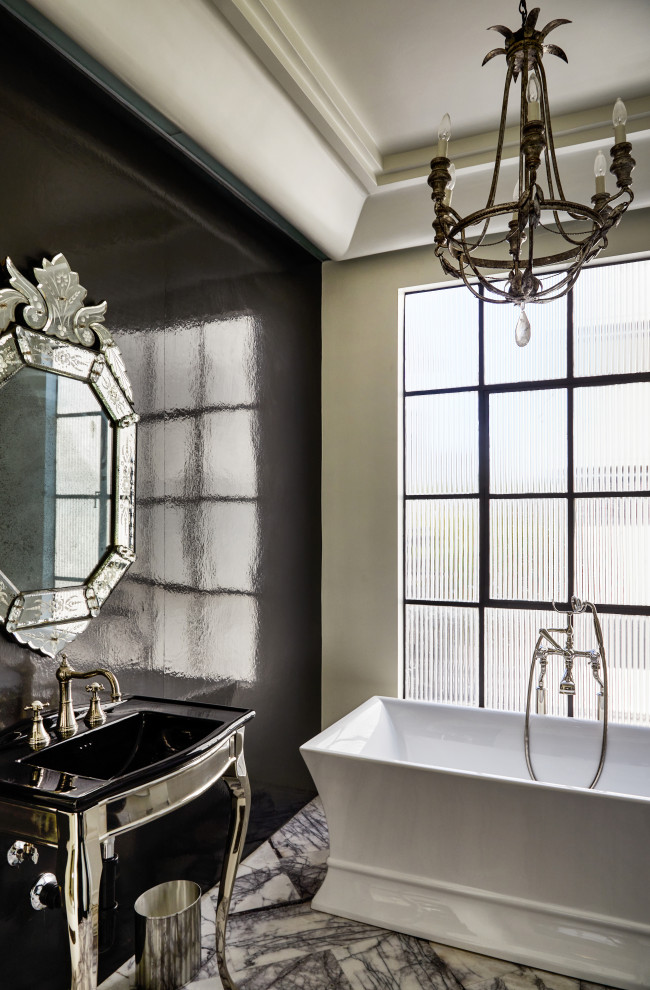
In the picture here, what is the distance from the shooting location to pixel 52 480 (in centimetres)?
184

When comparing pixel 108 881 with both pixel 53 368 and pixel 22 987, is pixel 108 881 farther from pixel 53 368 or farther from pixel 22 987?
pixel 53 368

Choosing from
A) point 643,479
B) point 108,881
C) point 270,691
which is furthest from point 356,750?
point 643,479

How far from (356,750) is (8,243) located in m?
2.14

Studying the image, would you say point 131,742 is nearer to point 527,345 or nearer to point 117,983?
point 117,983

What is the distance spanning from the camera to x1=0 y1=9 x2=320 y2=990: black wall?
179 cm

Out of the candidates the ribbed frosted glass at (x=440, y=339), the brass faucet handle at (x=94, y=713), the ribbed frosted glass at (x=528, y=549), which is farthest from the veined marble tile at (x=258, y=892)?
the ribbed frosted glass at (x=440, y=339)

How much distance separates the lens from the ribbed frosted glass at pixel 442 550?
325 centimetres

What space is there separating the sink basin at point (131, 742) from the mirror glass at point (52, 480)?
420 millimetres

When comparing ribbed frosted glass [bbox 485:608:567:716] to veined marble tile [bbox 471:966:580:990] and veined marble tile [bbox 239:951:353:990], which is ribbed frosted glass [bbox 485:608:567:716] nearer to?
veined marble tile [bbox 471:966:580:990]

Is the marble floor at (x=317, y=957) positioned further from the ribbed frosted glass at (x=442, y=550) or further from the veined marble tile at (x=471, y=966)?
the ribbed frosted glass at (x=442, y=550)

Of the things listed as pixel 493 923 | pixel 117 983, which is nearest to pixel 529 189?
pixel 493 923

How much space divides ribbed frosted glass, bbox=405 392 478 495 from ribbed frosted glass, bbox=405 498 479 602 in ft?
0.27

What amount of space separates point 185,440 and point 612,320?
1990 millimetres

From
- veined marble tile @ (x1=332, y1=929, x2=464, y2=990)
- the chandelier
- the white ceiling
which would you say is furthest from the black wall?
the chandelier
